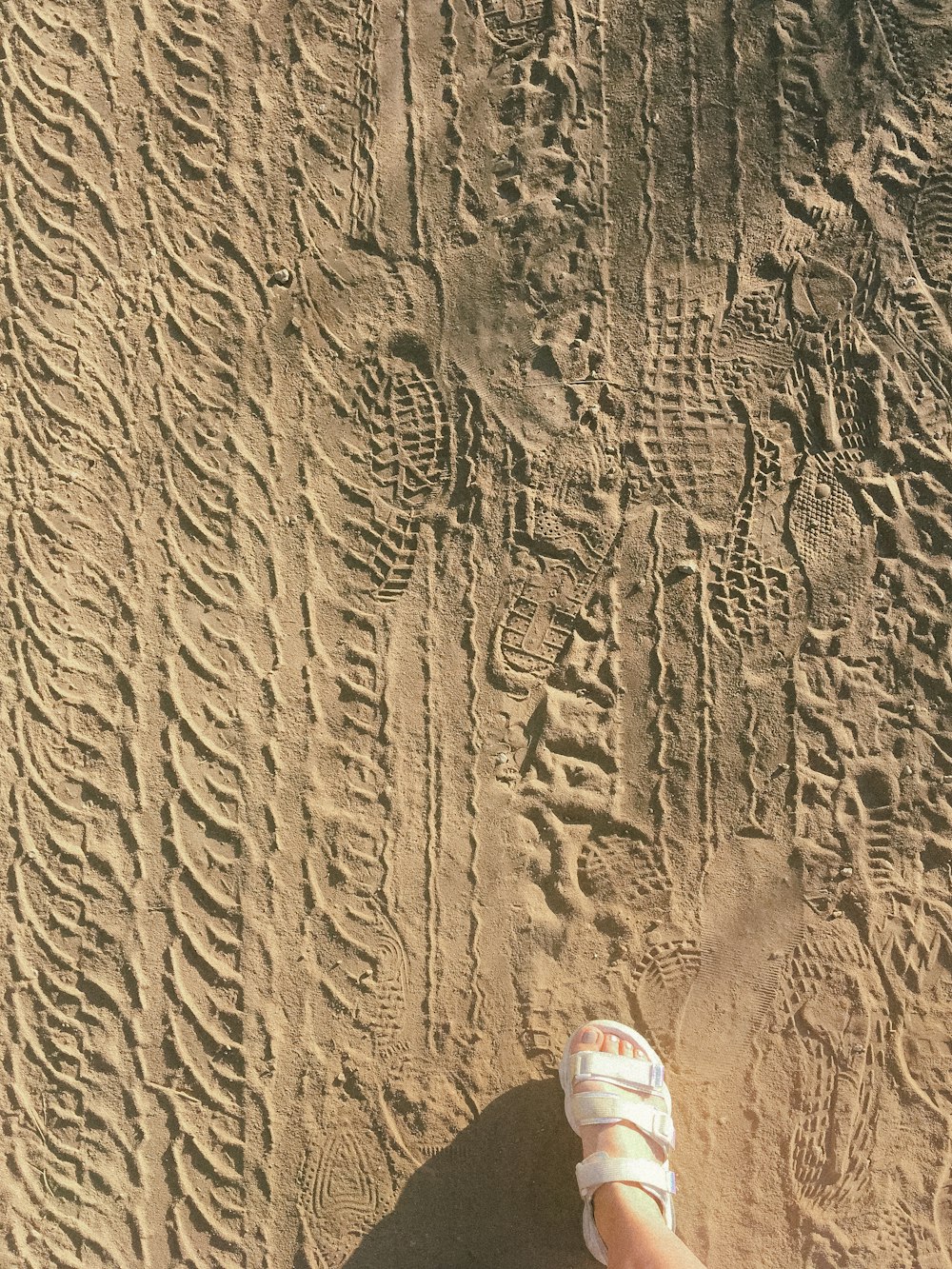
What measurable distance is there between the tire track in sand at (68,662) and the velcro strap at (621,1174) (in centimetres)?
98

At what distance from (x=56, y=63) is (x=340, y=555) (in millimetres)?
1323

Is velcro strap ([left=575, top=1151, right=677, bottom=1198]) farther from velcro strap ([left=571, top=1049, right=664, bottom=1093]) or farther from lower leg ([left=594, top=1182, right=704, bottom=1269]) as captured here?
velcro strap ([left=571, top=1049, right=664, bottom=1093])

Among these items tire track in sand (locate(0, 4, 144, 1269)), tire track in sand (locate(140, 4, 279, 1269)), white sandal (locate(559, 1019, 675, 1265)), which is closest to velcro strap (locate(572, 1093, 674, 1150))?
white sandal (locate(559, 1019, 675, 1265))

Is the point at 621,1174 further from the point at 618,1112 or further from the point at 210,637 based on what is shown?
the point at 210,637

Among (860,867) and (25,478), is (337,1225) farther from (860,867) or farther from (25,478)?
(25,478)

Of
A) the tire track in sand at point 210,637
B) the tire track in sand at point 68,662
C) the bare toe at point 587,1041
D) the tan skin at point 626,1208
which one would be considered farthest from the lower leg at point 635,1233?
the tire track in sand at point 68,662

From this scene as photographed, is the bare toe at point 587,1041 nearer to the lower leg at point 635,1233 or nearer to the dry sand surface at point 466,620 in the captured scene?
the dry sand surface at point 466,620

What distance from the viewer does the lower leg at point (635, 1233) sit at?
5.73ft

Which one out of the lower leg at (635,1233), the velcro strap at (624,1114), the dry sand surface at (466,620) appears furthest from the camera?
the dry sand surface at (466,620)

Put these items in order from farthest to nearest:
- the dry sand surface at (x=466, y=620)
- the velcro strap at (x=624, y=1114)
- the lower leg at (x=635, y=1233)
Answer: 1. the dry sand surface at (x=466, y=620)
2. the velcro strap at (x=624, y=1114)
3. the lower leg at (x=635, y=1233)

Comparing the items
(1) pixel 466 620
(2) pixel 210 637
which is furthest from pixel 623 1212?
(2) pixel 210 637

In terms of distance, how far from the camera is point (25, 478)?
2.02 metres

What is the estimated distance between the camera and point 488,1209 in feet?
6.33

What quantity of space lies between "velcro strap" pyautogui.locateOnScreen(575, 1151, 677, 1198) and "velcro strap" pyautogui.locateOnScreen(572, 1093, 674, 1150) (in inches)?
2.3
